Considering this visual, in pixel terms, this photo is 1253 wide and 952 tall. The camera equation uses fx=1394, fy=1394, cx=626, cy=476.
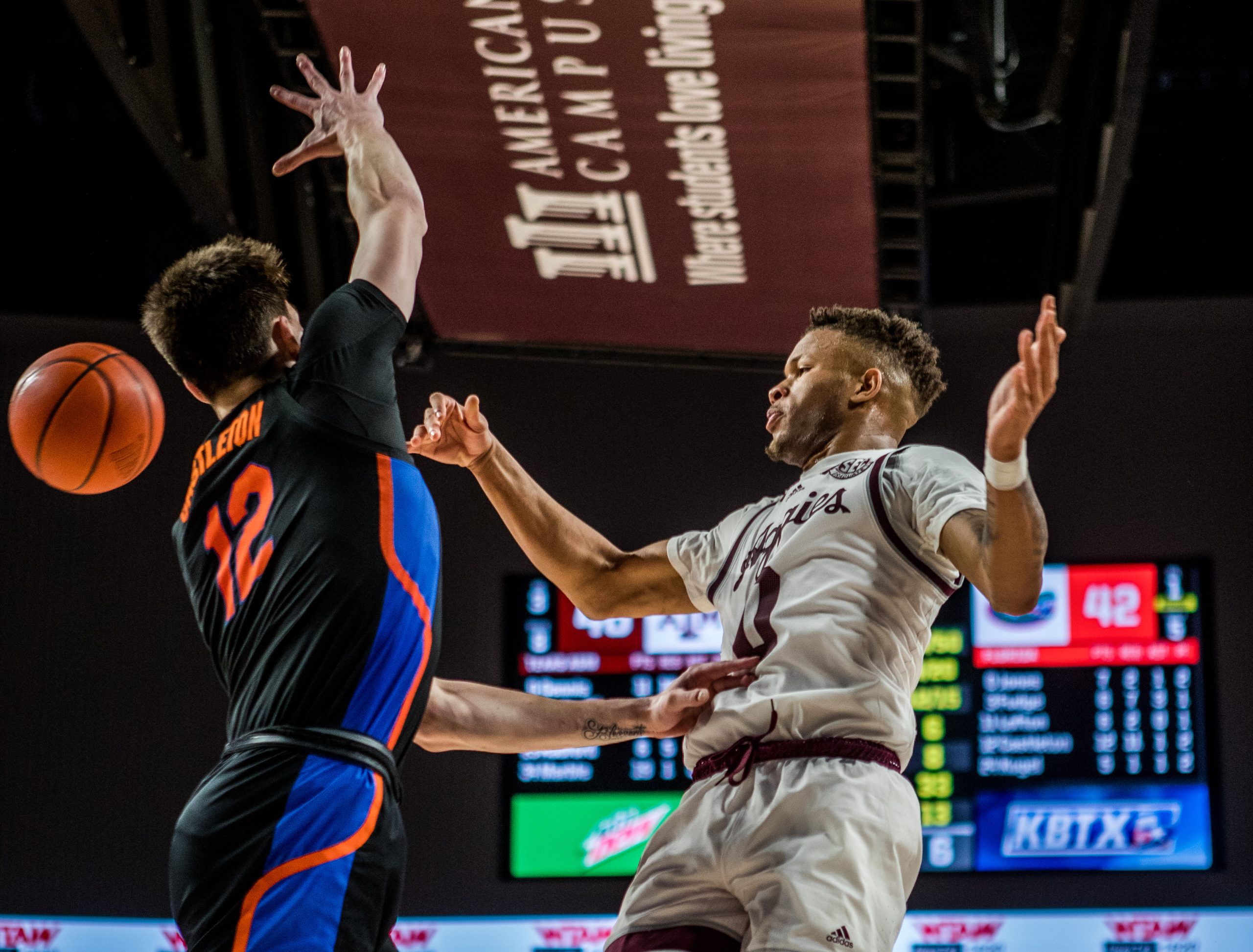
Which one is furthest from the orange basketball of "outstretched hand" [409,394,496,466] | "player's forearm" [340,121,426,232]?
"player's forearm" [340,121,426,232]

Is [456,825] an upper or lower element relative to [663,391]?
lower

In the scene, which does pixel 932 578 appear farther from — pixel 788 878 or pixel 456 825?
pixel 456 825

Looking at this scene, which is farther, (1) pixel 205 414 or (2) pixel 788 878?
(1) pixel 205 414

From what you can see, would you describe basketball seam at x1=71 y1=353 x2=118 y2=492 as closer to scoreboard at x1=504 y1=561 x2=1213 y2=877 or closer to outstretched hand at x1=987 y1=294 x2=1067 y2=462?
outstretched hand at x1=987 y1=294 x2=1067 y2=462

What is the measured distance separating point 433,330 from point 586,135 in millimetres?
1784

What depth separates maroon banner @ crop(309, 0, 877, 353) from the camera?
5.11 meters

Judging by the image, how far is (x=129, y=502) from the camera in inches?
305

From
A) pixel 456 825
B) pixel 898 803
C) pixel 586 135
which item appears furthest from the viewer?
pixel 456 825

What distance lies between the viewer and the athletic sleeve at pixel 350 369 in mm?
2479

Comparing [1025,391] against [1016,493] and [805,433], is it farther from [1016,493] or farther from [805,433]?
[805,433]

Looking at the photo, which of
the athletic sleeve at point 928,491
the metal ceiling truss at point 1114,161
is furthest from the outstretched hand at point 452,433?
the metal ceiling truss at point 1114,161

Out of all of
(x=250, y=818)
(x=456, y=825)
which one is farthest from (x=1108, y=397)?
(x=250, y=818)

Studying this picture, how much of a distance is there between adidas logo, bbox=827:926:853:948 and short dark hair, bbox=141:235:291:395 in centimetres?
149

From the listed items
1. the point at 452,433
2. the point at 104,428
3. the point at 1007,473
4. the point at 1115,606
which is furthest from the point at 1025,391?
the point at 1115,606
